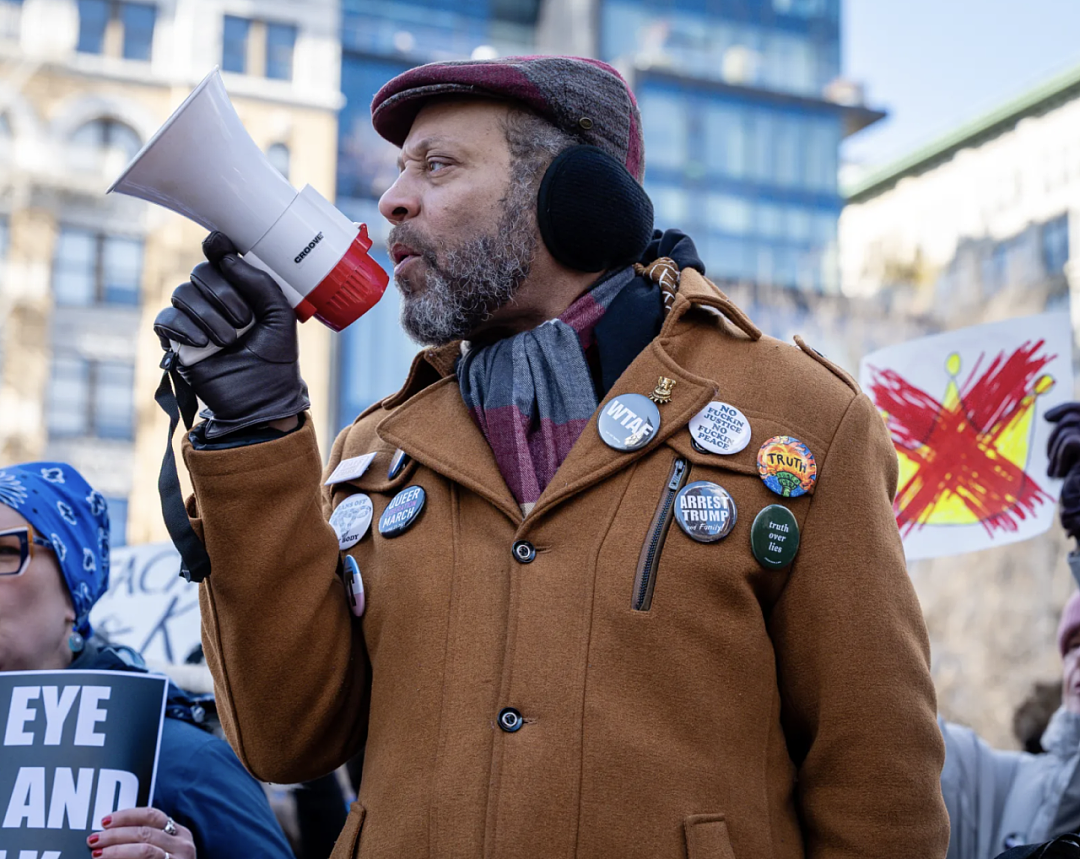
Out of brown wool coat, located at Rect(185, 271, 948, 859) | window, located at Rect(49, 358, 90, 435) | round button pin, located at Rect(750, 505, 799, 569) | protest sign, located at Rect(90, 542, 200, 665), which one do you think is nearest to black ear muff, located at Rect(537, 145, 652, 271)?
brown wool coat, located at Rect(185, 271, 948, 859)

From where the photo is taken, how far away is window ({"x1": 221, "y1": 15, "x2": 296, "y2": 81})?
29.6 m

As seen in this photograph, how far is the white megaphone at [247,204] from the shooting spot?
2098mm

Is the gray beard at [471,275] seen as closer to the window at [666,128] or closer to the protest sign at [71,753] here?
the protest sign at [71,753]

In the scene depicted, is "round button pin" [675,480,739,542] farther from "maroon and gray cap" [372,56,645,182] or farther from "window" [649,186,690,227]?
"window" [649,186,690,227]

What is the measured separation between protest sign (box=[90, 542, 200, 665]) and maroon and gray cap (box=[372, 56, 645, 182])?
2.56 m

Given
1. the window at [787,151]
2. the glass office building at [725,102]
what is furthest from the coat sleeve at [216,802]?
the window at [787,151]

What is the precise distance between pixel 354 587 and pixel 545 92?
3.20 feet

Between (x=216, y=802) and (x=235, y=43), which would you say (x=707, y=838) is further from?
(x=235, y=43)

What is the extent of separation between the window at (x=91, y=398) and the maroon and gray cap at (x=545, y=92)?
2544cm

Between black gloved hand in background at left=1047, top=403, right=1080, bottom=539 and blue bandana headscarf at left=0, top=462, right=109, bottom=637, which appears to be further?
black gloved hand in background at left=1047, top=403, right=1080, bottom=539

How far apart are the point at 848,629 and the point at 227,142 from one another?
3.98 feet

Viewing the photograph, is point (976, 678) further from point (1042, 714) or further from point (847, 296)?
point (1042, 714)

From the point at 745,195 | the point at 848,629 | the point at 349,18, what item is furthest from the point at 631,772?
the point at 745,195

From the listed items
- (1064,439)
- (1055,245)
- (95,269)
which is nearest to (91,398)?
(95,269)
